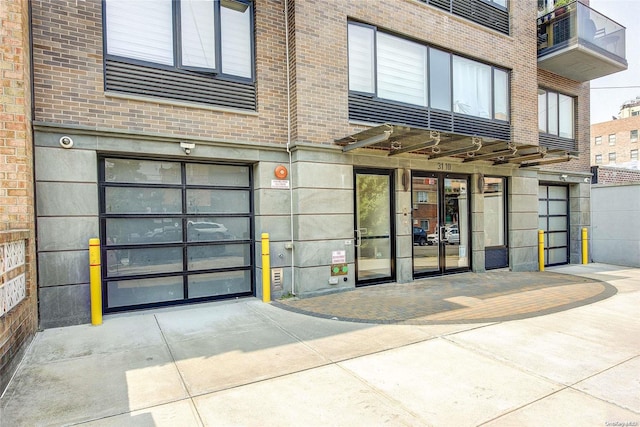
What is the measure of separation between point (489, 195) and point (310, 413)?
28.8 feet

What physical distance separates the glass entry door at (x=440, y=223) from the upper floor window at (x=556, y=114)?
4267 mm

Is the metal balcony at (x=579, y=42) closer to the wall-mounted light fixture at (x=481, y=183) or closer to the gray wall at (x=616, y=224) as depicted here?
the gray wall at (x=616, y=224)

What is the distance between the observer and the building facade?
5.39m

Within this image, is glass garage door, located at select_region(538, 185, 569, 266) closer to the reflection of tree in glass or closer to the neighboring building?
the reflection of tree in glass

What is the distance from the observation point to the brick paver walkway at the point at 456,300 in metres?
5.58

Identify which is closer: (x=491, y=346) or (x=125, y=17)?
(x=491, y=346)

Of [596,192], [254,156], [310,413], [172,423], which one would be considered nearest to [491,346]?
[310,413]

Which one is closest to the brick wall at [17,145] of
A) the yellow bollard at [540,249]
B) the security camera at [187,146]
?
the security camera at [187,146]

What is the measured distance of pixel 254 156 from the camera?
6754mm

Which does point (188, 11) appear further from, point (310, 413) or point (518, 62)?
point (518, 62)

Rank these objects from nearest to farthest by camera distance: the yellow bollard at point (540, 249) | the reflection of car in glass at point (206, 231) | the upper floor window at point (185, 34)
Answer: the upper floor window at point (185, 34), the reflection of car in glass at point (206, 231), the yellow bollard at point (540, 249)

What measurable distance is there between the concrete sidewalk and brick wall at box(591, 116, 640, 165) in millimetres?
57867

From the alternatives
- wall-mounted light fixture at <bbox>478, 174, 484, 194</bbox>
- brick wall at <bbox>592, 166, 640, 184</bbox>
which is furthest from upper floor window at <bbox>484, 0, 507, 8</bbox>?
brick wall at <bbox>592, 166, 640, 184</bbox>

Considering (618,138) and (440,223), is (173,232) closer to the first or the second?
(440,223)
